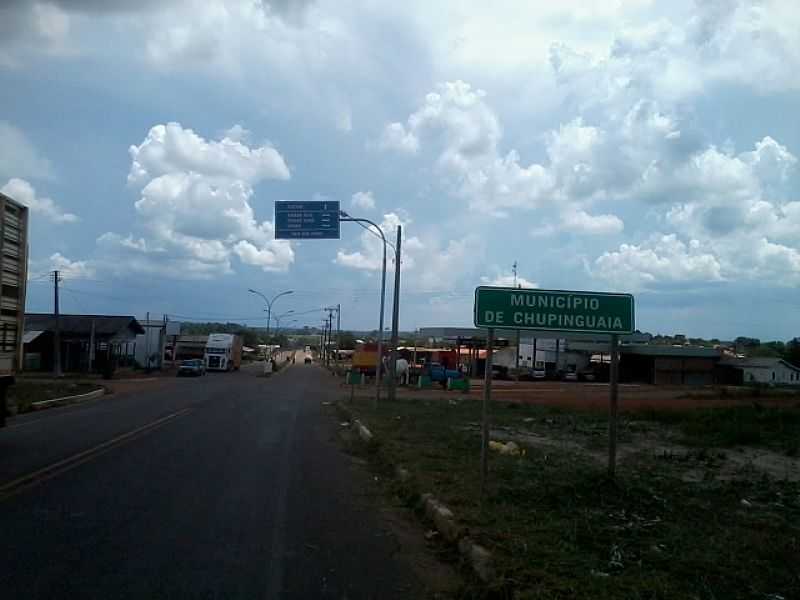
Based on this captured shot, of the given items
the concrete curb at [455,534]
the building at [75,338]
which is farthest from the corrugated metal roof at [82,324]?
the concrete curb at [455,534]

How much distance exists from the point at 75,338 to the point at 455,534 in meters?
65.2

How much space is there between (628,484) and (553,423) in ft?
40.0

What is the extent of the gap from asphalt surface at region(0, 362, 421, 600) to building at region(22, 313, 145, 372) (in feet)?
165

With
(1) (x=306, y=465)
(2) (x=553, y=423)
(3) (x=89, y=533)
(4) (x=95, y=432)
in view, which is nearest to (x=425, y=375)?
(2) (x=553, y=423)

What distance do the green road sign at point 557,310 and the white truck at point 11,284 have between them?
9.75 m

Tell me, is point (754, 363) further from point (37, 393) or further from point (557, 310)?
point (557, 310)

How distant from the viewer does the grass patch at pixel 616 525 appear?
653 cm

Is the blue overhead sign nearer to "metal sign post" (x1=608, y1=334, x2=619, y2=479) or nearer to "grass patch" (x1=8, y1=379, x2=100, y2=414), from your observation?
"grass patch" (x1=8, y1=379, x2=100, y2=414)

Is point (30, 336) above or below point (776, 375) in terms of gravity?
above

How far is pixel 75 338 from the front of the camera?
67438mm

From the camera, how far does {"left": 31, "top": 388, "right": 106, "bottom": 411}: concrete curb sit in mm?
28609

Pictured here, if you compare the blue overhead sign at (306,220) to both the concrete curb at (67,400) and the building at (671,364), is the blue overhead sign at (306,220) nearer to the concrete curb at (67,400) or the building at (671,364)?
the concrete curb at (67,400)

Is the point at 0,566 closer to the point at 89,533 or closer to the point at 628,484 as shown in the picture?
the point at 89,533

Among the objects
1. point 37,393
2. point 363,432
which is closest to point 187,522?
point 363,432
